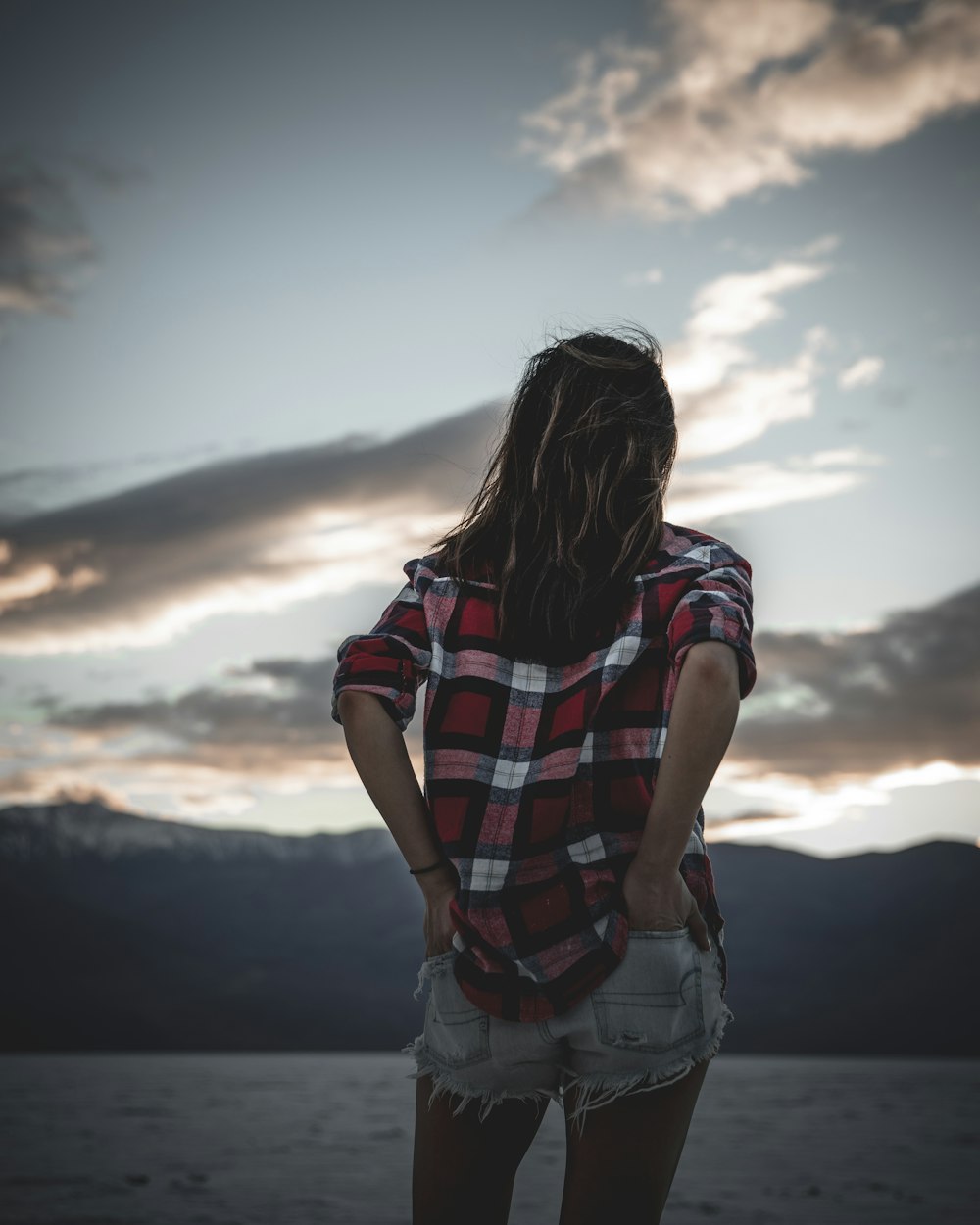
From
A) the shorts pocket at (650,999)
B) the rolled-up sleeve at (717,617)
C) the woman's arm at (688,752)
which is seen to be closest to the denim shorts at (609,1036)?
the shorts pocket at (650,999)

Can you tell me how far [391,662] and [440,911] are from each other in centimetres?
46

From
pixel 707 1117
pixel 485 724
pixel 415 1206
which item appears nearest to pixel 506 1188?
pixel 415 1206

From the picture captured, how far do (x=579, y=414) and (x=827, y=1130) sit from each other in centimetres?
9889

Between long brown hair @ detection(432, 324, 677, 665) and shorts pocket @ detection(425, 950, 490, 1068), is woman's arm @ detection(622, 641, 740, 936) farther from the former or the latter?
shorts pocket @ detection(425, 950, 490, 1068)

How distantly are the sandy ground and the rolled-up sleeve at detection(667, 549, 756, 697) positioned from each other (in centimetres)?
4119

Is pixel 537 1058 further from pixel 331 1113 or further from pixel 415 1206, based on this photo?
pixel 331 1113

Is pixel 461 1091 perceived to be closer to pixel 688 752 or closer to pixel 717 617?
pixel 688 752

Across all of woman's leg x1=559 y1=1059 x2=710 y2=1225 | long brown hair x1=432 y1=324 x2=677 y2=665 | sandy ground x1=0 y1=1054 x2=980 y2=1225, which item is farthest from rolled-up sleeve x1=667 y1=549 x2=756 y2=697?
sandy ground x1=0 y1=1054 x2=980 y2=1225

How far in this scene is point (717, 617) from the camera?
5.41 ft

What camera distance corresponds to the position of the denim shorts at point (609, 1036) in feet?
5.39

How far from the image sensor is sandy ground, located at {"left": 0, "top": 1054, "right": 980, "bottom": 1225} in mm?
42562

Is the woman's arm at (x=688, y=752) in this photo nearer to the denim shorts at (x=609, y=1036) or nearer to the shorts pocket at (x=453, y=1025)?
the denim shorts at (x=609, y=1036)

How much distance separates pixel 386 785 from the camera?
73.9 inches

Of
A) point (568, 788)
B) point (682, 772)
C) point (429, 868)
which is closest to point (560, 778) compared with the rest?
point (568, 788)
